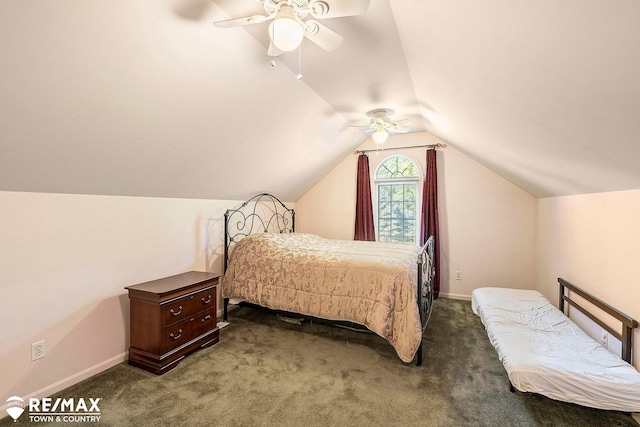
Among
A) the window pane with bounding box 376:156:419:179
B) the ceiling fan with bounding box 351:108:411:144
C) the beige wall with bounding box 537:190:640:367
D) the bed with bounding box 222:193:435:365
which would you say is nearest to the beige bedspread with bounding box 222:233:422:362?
the bed with bounding box 222:193:435:365

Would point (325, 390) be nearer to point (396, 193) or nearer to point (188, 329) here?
point (188, 329)

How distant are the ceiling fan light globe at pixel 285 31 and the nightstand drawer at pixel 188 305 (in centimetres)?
220

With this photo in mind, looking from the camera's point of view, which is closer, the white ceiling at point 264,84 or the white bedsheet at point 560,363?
the white ceiling at point 264,84

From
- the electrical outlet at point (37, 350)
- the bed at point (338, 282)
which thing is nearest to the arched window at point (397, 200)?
the bed at point (338, 282)

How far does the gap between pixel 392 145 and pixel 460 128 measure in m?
1.75

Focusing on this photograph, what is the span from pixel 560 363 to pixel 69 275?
12.0 ft

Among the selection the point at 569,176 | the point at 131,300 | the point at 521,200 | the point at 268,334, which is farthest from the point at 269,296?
the point at 521,200

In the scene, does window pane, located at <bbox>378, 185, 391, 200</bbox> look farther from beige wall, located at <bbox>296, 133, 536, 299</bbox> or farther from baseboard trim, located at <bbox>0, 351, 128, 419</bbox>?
baseboard trim, located at <bbox>0, 351, 128, 419</bbox>

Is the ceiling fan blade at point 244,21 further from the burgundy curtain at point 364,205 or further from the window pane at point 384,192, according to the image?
the window pane at point 384,192

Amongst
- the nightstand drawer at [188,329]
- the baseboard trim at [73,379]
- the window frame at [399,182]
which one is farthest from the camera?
the window frame at [399,182]

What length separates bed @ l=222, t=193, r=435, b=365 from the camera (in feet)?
8.24

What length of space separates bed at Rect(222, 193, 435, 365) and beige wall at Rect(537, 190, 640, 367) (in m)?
1.42

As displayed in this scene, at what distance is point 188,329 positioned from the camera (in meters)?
2.61

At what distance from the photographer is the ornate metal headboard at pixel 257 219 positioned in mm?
3855
